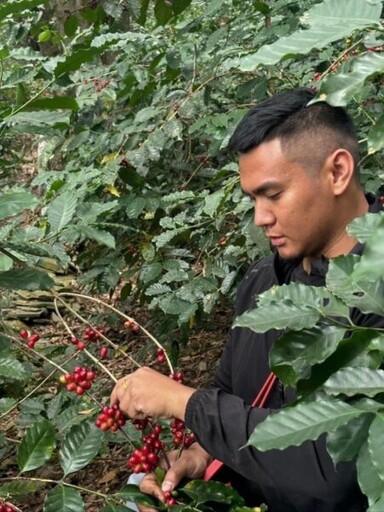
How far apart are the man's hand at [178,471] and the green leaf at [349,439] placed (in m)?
0.65

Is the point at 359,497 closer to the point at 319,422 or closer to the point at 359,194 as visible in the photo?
the point at 319,422

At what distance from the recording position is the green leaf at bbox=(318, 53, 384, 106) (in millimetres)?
927

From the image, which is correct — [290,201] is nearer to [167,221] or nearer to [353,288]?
[353,288]

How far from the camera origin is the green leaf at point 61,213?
6.56ft

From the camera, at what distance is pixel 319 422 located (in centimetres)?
97

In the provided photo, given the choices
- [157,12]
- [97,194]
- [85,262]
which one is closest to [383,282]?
[157,12]

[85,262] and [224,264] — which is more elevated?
[224,264]

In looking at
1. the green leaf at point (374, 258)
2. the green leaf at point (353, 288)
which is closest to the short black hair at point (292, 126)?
the green leaf at point (353, 288)

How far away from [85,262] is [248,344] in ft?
6.85

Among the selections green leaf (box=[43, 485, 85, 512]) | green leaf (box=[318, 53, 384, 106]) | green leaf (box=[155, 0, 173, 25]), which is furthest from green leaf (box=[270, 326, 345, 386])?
green leaf (box=[155, 0, 173, 25])

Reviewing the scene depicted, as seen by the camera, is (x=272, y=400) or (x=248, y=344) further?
(x=248, y=344)

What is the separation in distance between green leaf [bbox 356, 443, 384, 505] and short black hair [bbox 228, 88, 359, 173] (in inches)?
39.4

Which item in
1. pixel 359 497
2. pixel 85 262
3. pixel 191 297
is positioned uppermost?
pixel 359 497

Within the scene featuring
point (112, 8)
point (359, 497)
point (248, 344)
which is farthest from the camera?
point (112, 8)
